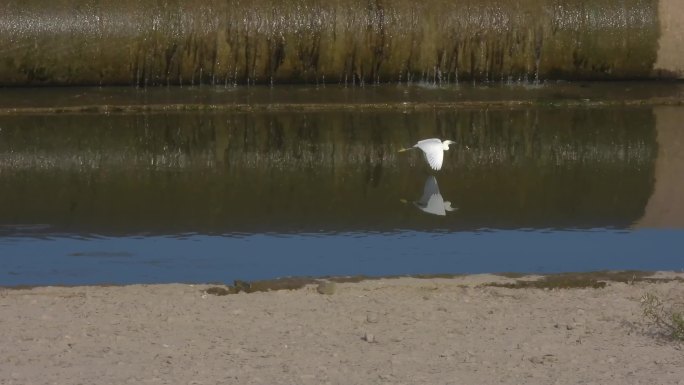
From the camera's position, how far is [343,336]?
6.75m

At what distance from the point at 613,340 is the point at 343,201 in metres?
3.92

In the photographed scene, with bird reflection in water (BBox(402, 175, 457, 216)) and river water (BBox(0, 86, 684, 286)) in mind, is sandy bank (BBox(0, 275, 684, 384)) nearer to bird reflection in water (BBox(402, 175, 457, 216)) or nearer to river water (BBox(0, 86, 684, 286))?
river water (BBox(0, 86, 684, 286))

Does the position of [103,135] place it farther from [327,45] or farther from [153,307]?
[153,307]

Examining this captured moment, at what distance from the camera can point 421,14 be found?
52.2ft

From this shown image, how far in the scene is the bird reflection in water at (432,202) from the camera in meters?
10.1

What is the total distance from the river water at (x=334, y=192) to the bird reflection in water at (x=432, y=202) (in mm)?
23

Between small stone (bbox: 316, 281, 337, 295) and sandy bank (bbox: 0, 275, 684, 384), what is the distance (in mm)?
30

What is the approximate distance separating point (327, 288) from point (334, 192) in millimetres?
3099

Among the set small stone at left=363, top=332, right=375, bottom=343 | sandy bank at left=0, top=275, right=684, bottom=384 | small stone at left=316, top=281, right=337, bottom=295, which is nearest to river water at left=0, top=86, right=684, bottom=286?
small stone at left=316, top=281, right=337, bottom=295

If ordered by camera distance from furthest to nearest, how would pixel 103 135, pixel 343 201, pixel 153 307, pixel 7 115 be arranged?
pixel 7 115, pixel 103 135, pixel 343 201, pixel 153 307

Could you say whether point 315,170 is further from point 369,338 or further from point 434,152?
point 369,338

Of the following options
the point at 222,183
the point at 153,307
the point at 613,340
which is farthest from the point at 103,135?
the point at 613,340

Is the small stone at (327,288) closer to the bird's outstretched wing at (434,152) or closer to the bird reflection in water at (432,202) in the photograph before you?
the bird reflection in water at (432,202)

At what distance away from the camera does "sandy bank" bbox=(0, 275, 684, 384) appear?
616cm
